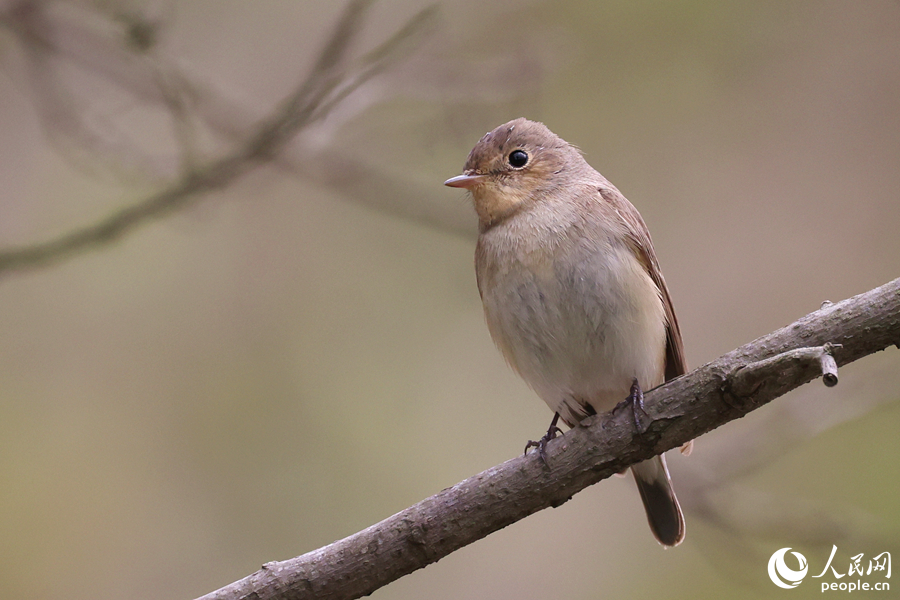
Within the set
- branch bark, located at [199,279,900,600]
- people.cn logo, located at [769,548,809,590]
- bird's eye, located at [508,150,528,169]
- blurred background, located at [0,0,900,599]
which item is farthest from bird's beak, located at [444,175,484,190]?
people.cn logo, located at [769,548,809,590]

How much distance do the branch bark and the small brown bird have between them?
1.07ft

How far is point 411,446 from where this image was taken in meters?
6.90

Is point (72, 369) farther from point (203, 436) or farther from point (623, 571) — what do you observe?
point (623, 571)

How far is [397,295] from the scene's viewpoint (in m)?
7.40

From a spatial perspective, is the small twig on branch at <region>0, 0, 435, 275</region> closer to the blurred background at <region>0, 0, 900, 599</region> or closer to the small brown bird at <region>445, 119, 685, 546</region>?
the small brown bird at <region>445, 119, 685, 546</region>

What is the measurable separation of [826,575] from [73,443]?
5.30 m

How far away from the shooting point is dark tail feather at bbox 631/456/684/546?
183 inches

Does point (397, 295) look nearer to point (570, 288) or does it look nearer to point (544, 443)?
point (570, 288)

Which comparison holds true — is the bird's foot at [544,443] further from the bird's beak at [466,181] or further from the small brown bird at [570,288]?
the bird's beak at [466,181]

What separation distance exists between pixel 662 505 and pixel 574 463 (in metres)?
1.55

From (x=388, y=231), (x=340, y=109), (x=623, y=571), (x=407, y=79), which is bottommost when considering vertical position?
(x=623, y=571)

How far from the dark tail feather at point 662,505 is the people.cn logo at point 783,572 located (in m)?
0.85

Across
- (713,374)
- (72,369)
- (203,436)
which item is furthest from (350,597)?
(72,369)

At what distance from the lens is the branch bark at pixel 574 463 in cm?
294
